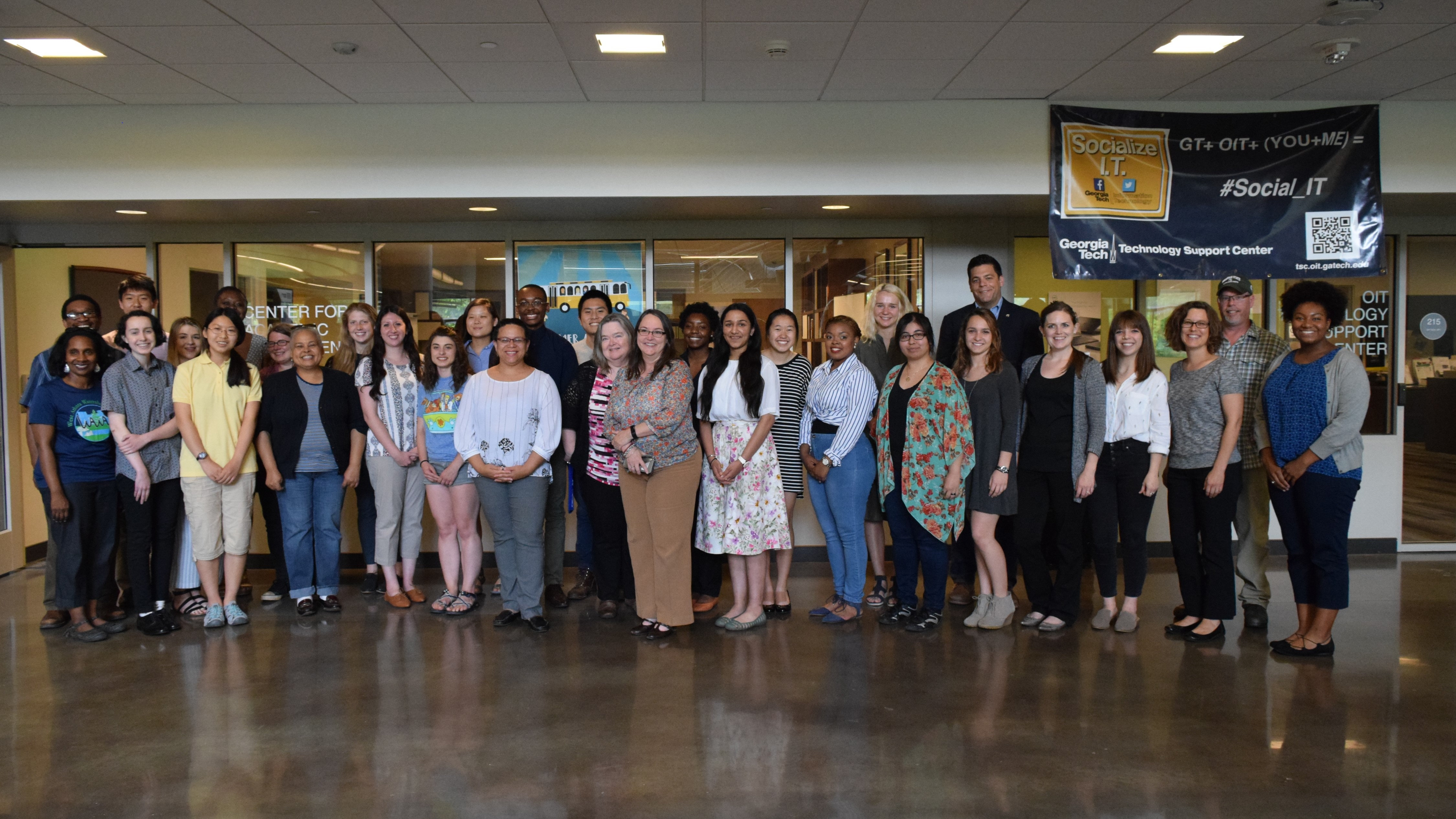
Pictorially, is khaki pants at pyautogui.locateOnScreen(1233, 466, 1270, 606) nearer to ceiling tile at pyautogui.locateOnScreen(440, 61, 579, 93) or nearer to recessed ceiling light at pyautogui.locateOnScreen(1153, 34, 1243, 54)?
recessed ceiling light at pyautogui.locateOnScreen(1153, 34, 1243, 54)

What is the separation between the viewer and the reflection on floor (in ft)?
23.0

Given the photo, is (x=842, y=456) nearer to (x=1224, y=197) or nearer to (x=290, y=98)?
(x=1224, y=197)

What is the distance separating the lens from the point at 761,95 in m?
5.75

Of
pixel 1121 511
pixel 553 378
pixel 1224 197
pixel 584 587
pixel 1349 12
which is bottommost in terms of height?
pixel 584 587

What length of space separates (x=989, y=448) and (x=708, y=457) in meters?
1.46

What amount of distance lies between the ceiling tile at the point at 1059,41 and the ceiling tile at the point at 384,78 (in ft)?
10.1

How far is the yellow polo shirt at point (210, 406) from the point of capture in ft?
16.3

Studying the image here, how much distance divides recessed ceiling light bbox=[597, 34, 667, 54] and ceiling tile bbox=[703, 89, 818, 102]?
2.66ft

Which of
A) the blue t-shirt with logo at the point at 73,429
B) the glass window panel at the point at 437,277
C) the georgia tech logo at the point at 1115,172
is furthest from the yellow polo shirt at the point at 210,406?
the georgia tech logo at the point at 1115,172

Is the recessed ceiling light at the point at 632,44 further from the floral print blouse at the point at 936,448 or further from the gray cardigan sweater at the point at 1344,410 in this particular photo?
the gray cardigan sweater at the point at 1344,410

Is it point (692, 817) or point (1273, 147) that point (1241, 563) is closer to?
point (1273, 147)

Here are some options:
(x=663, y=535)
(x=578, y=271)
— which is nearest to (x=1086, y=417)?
(x=663, y=535)

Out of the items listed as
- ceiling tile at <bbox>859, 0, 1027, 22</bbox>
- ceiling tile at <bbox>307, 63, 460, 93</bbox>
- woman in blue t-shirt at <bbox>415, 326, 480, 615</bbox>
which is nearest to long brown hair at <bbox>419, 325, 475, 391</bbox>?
woman in blue t-shirt at <bbox>415, 326, 480, 615</bbox>

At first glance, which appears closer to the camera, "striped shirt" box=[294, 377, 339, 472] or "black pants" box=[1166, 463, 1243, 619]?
"black pants" box=[1166, 463, 1243, 619]
